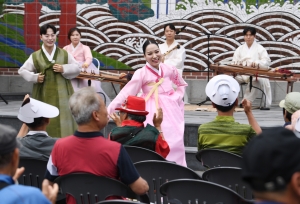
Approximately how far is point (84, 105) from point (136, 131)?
125cm

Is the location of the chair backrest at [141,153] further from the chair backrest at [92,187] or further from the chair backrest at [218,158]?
the chair backrest at [92,187]

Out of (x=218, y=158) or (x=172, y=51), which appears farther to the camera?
(x=172, y=51)

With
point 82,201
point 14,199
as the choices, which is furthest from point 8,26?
point 14,199

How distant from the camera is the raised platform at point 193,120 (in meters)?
8.47

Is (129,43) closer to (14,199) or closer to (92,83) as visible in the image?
(92,83)

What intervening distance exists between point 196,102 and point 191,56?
886mm

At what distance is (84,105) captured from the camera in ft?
12.5

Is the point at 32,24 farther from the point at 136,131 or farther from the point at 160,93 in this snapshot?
the point at 136,131

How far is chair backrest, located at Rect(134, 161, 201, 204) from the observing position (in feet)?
13.3

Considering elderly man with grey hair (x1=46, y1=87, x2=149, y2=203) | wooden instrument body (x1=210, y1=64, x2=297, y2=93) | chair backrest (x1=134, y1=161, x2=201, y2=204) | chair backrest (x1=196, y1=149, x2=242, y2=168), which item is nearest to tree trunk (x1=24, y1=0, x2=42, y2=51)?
wooden instrument body (x1=210, y1=64, x2=297, y2=93)

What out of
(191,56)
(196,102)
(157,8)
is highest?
(157,8)

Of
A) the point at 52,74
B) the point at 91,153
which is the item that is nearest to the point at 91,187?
the point at 91,153

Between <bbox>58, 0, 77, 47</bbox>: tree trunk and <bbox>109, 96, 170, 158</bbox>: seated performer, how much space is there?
9297mm

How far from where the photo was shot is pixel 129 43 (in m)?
14.2
